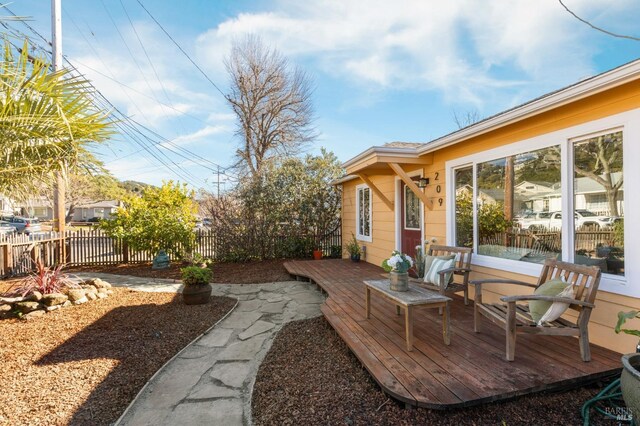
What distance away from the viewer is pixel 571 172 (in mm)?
3090

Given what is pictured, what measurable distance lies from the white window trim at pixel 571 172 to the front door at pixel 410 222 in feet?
4.94

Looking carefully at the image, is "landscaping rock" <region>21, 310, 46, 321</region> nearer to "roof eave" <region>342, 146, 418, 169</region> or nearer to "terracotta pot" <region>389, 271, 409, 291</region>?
"terracotta pot" <region>389, 271, 409, 291</region>

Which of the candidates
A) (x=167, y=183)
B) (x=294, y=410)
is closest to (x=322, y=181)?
(x=167, y=183)

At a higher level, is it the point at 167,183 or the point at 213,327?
the point at 167,183

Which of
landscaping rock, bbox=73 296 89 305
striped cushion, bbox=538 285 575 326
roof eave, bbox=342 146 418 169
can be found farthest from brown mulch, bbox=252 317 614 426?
landscaping rock, bbox=73 296 89 305

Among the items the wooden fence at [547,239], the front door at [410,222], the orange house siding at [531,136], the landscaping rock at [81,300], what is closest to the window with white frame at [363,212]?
the orange house siding at [531,136]

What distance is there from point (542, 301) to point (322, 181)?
298 inches

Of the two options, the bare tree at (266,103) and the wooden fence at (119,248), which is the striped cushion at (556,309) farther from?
the bare tree at (266,103)

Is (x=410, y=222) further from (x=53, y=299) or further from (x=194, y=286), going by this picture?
(x=53, y=299)

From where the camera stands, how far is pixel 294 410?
2.15 meters

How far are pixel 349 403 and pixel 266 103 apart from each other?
1530cm

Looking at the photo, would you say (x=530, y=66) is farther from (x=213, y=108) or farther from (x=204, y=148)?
(x=204, y=148)

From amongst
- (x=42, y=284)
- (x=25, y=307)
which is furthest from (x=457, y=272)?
(x=42, y=284)

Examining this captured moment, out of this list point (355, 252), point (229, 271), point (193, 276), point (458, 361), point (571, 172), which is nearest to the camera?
point (458, 361)
